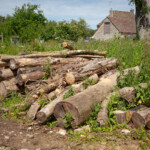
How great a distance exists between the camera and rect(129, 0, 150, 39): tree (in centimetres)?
1149

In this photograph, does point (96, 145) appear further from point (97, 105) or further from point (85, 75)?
point (85, 75)

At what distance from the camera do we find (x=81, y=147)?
3.17 m

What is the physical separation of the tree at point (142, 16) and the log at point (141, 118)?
8.83 m

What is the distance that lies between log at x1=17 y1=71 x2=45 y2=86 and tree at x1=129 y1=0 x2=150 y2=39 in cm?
796

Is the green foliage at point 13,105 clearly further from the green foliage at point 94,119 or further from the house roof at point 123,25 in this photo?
the house roof at point 123,25

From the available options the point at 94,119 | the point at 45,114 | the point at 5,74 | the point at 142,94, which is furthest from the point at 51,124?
the point at 5,74

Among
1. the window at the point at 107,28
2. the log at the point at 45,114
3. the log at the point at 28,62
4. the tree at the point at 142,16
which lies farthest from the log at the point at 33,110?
the window at the point at 107,28

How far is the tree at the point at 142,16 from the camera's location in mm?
11490

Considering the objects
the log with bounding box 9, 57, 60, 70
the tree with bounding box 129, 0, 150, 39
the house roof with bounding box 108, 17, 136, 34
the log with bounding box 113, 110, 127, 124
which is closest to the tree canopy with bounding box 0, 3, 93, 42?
the house roof with bounding box 108, 17, 136, 34

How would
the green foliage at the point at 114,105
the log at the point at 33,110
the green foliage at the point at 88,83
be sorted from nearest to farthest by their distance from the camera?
the green foliage at the point at 114,105 < the log at the point at 33,110 < the green foliage at the point at 88,83

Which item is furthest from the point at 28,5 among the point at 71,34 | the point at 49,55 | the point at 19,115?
the point at 19,115

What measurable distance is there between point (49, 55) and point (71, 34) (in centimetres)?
1572

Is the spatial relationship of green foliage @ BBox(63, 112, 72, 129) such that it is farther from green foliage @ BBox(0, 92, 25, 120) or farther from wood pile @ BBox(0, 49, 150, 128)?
green foliage @ BBox(0, 92, 25, 120)

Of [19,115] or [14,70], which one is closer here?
[19,115]
